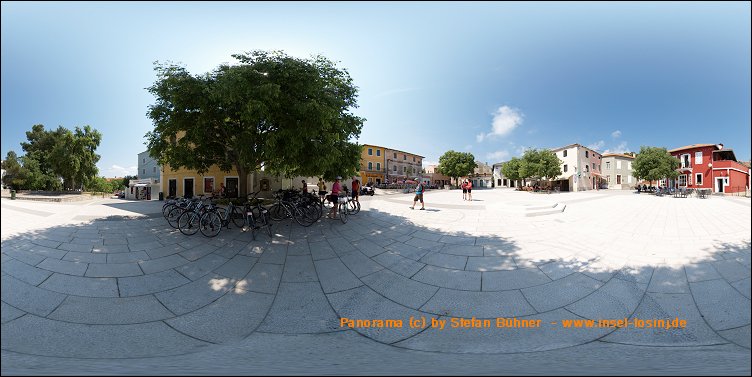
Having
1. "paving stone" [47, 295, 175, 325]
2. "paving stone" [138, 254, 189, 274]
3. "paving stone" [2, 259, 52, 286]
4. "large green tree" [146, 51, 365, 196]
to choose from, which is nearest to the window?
"large green tree" [146, 51, 365, 196]

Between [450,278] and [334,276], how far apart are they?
68.6 inches

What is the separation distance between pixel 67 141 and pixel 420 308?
8.19m

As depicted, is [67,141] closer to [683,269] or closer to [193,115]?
[193,115]

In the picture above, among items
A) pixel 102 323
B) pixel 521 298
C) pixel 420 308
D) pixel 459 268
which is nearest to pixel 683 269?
pixel 521 298

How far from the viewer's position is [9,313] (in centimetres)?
311

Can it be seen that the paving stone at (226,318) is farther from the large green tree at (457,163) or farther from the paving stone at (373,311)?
the large green tree at (457,163)

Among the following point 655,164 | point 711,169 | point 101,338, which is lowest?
point 101,338

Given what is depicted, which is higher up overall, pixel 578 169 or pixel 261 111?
pixel 578 169

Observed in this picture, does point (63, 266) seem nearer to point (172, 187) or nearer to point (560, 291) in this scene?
point (560, 291)

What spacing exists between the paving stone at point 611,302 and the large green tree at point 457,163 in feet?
150

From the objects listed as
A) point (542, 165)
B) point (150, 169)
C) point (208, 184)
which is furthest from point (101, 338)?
point (542, 165)

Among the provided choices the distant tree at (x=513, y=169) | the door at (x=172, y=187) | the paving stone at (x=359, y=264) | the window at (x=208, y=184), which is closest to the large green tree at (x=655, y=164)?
the distant tree at (x=513, y=169)

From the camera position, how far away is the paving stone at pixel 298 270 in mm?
4227

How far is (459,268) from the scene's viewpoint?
4.50 meters
